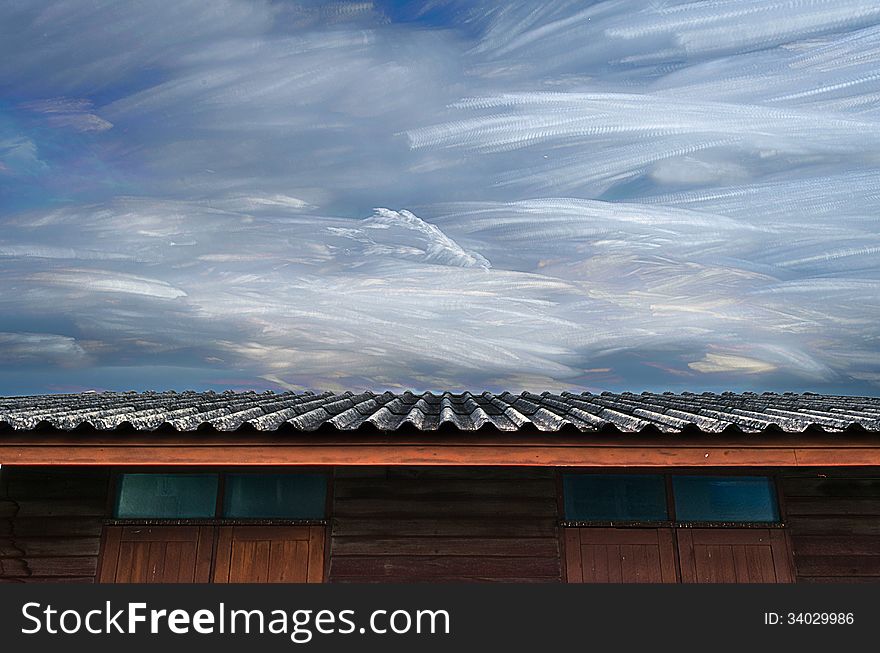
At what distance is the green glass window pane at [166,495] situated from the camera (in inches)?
239

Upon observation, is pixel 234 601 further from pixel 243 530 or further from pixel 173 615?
pixel 243 530

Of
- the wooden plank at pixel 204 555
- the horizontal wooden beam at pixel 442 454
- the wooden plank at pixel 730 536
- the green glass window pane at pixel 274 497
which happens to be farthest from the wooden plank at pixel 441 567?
the horizontal wooden beam at pixel 442 454

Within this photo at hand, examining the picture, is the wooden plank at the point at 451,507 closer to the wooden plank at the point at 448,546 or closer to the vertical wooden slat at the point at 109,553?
the wooden plank at the point at 448,546

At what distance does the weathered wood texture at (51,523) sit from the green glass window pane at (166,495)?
206mm

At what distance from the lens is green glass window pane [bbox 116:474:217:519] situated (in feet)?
19.9

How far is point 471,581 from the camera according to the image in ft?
19.6

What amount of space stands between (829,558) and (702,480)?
1.22 m

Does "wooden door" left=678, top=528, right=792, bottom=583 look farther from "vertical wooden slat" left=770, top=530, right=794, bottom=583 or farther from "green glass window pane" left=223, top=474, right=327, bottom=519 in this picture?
"green glass window pane" left=223, top=474, right=327, bottom=519

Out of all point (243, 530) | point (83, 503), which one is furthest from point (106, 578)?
point (243, 530)

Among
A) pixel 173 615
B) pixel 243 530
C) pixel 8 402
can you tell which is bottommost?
pixel 173 615

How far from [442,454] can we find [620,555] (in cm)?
209

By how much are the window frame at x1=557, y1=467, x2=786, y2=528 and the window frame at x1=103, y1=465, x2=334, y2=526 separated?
1.97m

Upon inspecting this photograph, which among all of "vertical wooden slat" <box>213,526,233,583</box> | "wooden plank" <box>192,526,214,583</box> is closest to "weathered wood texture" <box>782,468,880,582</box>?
"vertical wooden slat" <box>213,526,233,583</box>

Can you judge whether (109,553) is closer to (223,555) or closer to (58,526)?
(58,526)
